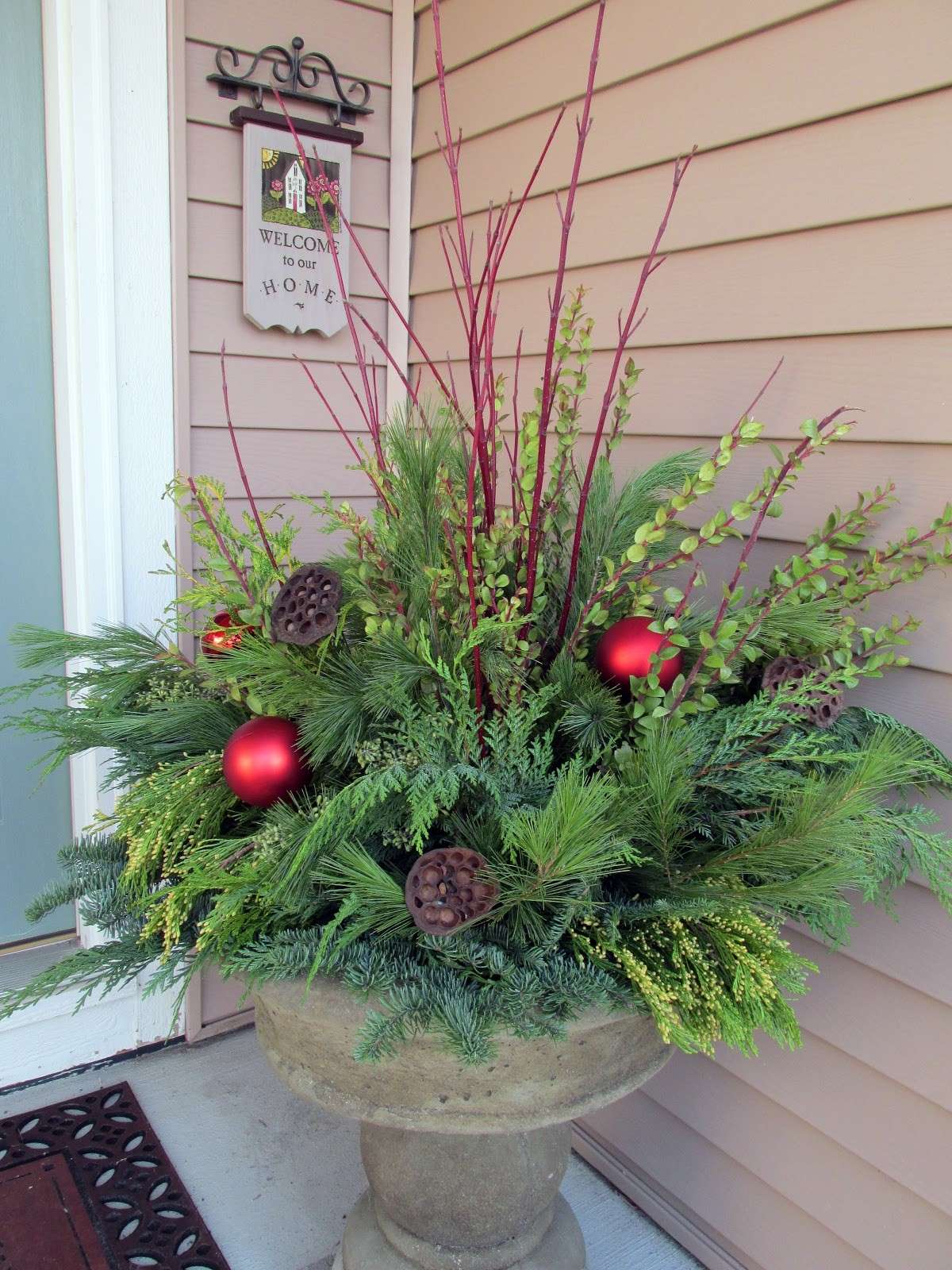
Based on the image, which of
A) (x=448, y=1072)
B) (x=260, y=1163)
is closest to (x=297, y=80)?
(x=448, y=1072)

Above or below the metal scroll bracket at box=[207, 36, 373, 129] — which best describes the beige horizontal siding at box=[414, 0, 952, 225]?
below

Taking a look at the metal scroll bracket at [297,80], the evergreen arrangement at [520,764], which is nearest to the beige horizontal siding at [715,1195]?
the evergreen arrangement at [520,764]

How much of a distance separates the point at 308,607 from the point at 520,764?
0.99 feet

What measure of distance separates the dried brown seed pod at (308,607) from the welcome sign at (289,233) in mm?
949

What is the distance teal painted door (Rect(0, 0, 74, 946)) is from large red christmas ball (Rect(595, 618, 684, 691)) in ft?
3.58

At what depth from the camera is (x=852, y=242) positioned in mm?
1245

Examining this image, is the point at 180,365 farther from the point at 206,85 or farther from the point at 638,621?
the point at 638,621

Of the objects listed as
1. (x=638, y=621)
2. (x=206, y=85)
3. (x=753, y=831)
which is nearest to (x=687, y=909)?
(x=753, y=831)

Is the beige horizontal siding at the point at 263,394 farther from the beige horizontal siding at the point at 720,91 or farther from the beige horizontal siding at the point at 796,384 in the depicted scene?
the beige horizontal siding at the point at 796,384

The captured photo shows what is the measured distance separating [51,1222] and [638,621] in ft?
4.85

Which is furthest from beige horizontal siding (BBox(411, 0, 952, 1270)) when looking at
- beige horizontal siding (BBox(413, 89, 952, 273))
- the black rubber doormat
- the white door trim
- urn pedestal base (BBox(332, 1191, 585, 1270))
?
the black rubber doormat

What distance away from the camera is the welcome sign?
179cm

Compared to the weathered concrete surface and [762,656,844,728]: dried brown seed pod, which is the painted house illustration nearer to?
[762,656,844,728]: dried brown seed pod

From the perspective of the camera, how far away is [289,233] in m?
1.83
